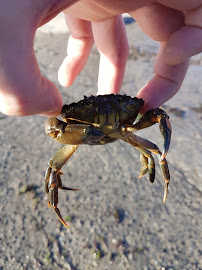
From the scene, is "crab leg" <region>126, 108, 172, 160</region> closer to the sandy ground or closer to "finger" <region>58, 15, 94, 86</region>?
"finger" <region>58, 15, 94, 86</region>

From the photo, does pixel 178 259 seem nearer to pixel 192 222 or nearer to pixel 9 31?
pixel 192 222

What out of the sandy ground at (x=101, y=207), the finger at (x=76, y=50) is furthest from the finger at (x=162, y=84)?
the sandy ground at (x=101, y=207)

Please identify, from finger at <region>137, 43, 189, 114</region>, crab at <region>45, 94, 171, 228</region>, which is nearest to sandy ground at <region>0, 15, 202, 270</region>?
crab at <region>45, 94, 171, 228</region>

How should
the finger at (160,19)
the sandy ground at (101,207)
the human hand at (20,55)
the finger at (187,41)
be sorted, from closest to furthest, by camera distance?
the human hand at (20,55), the finger at (187,41), the finger at (160,19), the sandy ground at (101,207)

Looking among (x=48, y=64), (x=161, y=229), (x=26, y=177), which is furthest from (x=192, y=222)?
(x=48, y=64)

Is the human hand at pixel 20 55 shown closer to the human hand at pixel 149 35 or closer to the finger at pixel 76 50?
the human hand at pixel 149 35

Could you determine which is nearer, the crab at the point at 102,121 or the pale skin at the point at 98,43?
the pale skin at the point at 98,43

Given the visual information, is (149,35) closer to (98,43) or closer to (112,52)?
(112,52)
